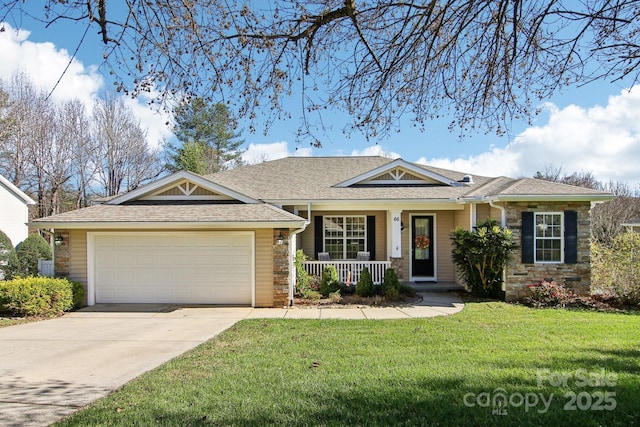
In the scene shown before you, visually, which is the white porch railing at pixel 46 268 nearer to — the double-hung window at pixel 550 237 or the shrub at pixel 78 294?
the shrub at pixel 78 294

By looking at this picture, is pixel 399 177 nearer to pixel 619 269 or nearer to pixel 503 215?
pixel 503 215

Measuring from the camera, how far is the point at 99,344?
23.1 feet

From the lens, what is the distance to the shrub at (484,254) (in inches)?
428

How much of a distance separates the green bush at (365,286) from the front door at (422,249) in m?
2.76

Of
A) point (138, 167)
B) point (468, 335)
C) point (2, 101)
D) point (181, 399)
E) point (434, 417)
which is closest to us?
point (434, 417)

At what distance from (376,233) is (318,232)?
2.06 m

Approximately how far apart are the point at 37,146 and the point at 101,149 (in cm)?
359

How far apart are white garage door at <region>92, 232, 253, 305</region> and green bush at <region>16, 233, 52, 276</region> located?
594 centimetres

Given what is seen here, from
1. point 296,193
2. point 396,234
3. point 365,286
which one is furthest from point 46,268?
point 396,234

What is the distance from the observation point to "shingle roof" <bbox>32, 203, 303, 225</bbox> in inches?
407

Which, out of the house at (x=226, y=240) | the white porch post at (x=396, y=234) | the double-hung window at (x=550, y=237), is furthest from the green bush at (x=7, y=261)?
the double-hung window at (x=550, y=237)

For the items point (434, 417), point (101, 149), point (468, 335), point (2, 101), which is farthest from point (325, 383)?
point (101, 149)

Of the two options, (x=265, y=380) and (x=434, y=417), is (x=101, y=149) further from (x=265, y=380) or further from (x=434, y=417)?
(x=434, y=417)

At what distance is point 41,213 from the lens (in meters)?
24.6
